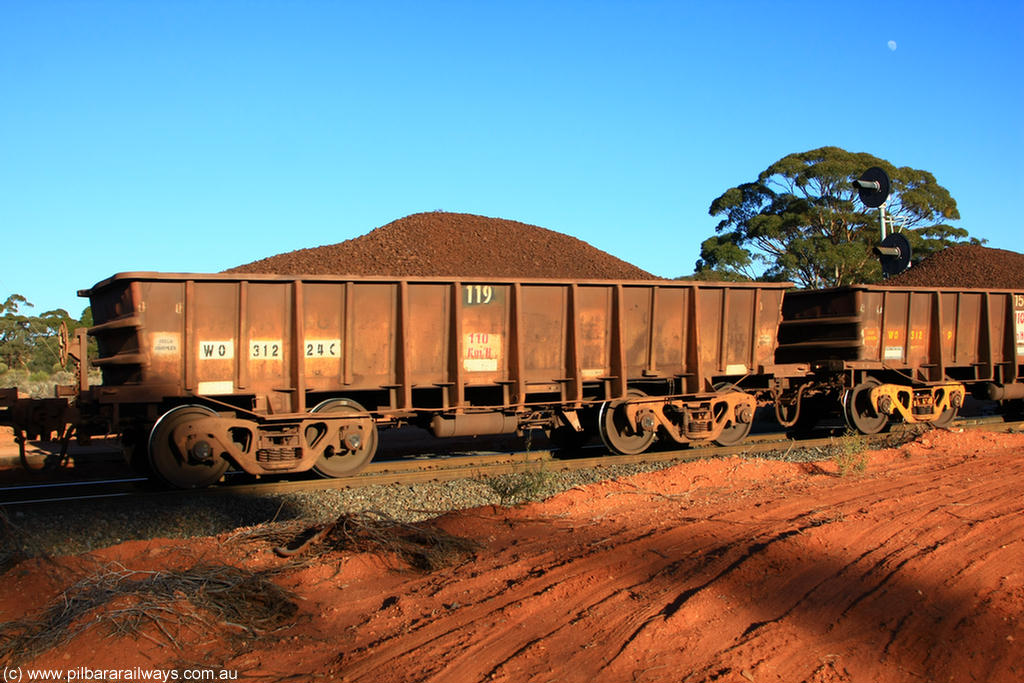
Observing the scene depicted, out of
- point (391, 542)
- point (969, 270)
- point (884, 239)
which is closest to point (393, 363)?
point (391, 542)

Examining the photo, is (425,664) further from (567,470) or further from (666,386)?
(666,386)

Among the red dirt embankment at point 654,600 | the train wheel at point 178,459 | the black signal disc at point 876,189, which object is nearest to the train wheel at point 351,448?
the train wheel at point 178,459

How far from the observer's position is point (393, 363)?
10.9 metres

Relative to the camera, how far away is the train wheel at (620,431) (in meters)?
12.1

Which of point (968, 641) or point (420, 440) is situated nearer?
point (968, 641)

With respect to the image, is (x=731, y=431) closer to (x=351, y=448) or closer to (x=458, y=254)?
(x=351, y=448)

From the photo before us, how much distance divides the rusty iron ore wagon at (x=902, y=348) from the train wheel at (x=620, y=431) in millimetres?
3423

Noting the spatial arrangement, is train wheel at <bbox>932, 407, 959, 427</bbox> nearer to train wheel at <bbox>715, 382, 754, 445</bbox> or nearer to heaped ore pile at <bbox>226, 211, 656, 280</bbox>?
train wheel at <bbox>715, 382, 754, 445</bbox>

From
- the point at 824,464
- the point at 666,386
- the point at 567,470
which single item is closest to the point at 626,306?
the point at 666,386

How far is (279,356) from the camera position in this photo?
33.7 feet

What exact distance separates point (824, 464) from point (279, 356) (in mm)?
7191

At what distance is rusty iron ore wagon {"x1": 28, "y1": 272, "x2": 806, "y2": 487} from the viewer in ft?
31.9

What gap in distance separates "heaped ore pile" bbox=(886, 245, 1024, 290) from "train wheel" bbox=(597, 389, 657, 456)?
77.9 ft

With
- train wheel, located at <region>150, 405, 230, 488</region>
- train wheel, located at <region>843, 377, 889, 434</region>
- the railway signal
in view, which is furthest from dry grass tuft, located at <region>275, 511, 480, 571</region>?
the railway signal
